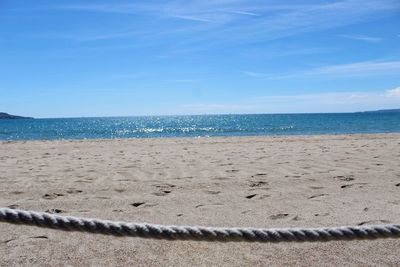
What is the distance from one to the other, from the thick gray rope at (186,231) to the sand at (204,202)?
1.11m

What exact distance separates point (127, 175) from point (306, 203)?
2997 mm

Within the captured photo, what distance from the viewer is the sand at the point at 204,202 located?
2.97 m

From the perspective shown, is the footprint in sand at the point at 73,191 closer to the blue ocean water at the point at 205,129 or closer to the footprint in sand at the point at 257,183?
the footprint in sand at the point at 257,183

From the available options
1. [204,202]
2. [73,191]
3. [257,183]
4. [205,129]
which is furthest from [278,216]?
[205,129]

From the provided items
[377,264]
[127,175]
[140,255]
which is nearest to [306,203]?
[377,264]

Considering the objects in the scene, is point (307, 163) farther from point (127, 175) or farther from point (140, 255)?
point (140, 255)

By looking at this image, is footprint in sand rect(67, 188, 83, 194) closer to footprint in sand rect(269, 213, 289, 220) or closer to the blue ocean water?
footprint in sand rect(269, 213, 289, 220)

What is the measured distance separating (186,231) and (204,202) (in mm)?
2904

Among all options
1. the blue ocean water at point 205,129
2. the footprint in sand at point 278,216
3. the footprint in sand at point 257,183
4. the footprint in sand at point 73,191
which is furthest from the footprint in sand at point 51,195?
the blue ocean water at point 205,129

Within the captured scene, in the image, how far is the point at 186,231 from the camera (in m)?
1.70

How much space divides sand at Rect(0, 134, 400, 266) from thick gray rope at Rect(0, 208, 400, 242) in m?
1.11

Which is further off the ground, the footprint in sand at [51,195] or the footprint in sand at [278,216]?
the footprint in sand at [278,216]

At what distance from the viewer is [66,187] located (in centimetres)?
543

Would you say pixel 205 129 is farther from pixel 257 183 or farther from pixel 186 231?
pixel 186 231
